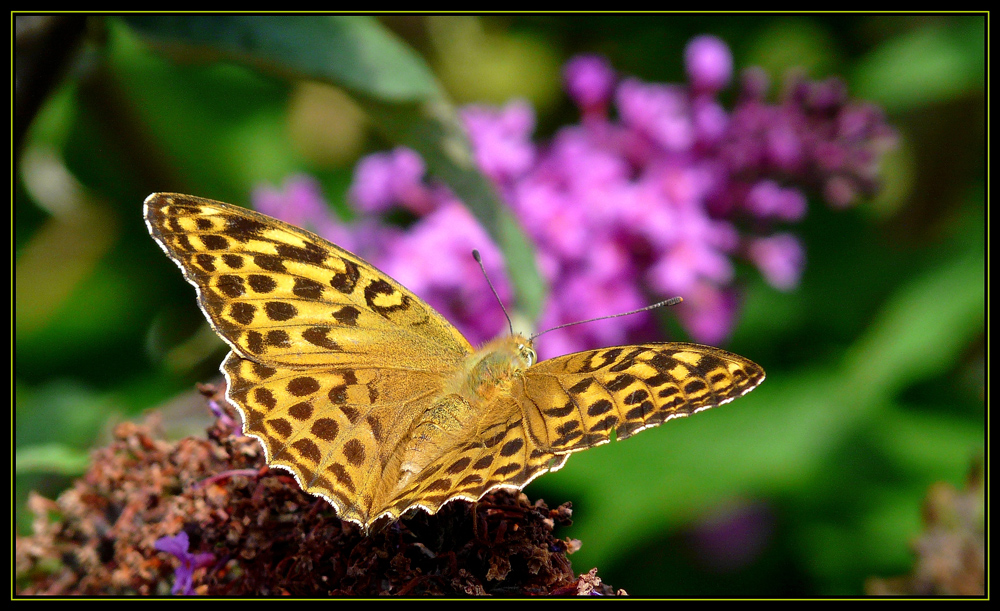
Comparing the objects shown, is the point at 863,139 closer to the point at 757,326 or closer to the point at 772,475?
the point at 757,326

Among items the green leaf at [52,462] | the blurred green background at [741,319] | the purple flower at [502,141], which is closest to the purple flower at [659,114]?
the purple flower at [502,141]

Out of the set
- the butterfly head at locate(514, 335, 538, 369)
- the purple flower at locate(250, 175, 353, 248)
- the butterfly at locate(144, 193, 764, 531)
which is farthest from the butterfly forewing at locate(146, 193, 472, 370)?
the purple flower at locate(250, 175, 353, 248)

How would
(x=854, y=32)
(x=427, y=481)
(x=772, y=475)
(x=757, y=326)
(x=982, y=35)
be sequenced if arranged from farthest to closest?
1. (x=854, y=32)
2. (x=757, y=326)
3. (x=982, y=35)
4. (x=772, y=475)
5. (x=427, y=481)

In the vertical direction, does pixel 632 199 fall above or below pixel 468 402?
Result: above

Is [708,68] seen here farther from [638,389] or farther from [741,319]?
[638,389]

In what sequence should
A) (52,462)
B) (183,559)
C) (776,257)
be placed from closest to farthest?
(183,559)
(52,462)
(776,257)

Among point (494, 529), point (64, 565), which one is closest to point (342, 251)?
point (494, 529)

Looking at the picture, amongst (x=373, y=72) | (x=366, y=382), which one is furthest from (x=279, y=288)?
(x=373, y=72)
